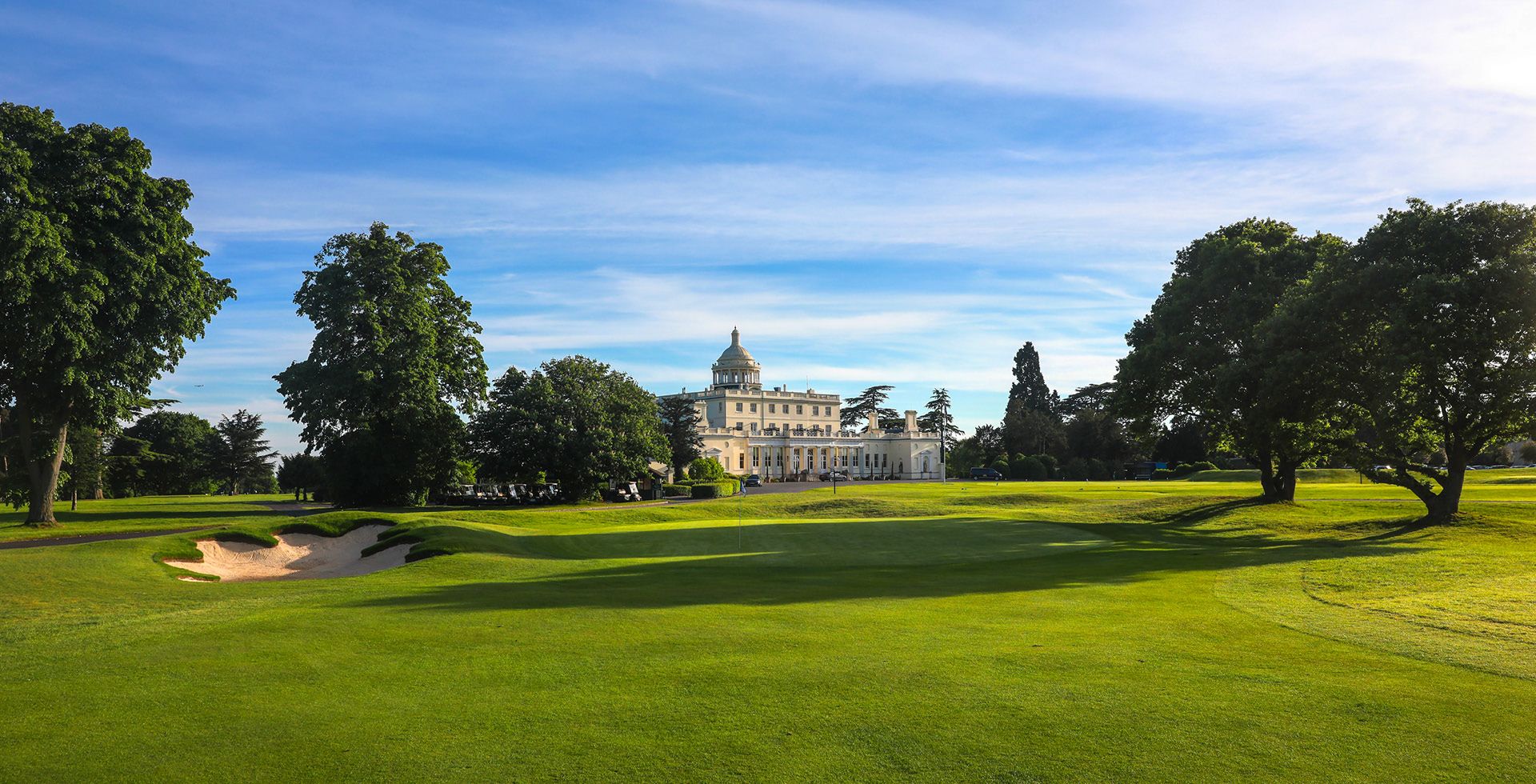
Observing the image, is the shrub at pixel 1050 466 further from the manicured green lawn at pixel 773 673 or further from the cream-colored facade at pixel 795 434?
the manicured green lawn at pixel 773 673

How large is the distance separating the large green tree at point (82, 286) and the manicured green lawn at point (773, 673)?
13.8 metres

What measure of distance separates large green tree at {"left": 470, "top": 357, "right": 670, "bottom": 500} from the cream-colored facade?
6353 centimetres

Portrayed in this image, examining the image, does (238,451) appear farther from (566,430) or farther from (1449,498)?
(1449,498)

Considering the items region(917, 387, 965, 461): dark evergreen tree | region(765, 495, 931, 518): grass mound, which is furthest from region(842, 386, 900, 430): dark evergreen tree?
region(765, 495, 931, 518): grass mound

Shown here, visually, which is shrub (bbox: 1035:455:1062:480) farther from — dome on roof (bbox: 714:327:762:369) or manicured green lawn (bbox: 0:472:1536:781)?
manicured green lawn (bbox: 0:472:1536:781)

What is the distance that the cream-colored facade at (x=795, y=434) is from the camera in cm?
13025

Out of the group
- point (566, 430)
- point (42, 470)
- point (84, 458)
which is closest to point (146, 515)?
point (42, 470)

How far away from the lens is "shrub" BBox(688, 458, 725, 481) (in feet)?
284

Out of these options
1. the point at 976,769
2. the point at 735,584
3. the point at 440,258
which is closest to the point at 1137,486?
the point at 440,258

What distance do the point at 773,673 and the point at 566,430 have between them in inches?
1905

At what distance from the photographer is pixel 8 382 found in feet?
121

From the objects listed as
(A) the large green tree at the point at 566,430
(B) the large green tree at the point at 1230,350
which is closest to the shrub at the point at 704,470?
(A) the large green tree at the point at 566,430

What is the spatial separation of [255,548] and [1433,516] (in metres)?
39.2

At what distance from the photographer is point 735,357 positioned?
138 m
